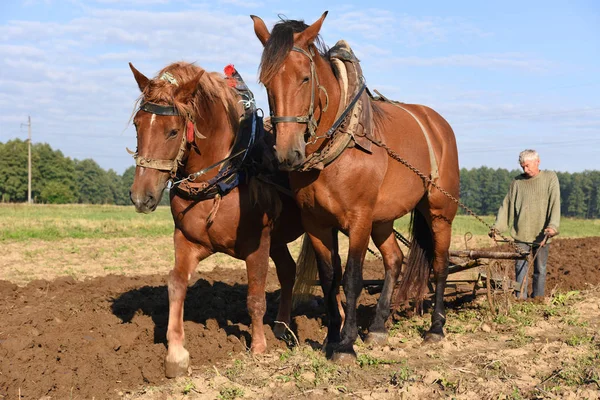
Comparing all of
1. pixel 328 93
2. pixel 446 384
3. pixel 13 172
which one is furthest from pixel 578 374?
pixel 13 172

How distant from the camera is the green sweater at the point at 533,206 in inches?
275

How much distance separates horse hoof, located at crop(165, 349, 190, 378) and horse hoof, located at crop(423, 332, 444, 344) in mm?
2268

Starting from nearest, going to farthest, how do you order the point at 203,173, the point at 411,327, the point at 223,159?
the point at 203,173 → the point at 223,159 → the point at 411,327

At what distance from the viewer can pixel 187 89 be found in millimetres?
4520

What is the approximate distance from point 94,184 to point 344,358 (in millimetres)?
118839

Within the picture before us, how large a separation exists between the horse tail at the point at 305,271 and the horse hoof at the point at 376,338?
1177mm

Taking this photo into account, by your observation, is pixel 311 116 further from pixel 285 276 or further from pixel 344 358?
pixel 285 276

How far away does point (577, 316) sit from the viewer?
241 inches

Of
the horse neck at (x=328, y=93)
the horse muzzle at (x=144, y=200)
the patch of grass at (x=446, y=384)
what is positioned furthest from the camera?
the horse neck at (x=328, y=93)

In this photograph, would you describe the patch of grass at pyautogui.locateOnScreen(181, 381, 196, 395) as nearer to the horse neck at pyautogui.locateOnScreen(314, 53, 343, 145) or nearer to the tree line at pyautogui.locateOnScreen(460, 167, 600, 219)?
the horse neck at pyautogui.locateOnScreen(314, 53, 343, 145)

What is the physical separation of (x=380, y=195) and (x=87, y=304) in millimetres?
3828

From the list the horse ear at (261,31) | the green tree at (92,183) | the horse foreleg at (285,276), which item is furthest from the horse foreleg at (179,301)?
the green tree at (92,183)

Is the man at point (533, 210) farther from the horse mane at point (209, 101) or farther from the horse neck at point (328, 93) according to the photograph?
the horse neck at point (328, 93)

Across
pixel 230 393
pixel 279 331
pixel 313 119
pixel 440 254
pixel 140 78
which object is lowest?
pixel 279 331
